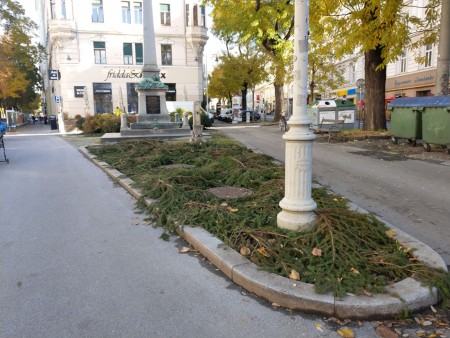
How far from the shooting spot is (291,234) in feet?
13.0

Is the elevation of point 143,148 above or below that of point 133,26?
below

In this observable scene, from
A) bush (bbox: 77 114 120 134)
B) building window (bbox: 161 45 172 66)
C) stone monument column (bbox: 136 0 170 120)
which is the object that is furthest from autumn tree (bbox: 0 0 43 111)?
stone monument column (bbox: 136 0 170 120)

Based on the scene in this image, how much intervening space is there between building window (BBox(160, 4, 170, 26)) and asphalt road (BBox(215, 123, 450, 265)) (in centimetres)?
3087

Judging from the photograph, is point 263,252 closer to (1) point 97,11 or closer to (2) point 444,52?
(2) point 444,52

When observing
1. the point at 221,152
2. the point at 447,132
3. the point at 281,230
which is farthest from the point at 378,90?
the point at 281,230

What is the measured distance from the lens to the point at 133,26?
37.4 meters

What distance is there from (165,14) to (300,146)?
3812cm

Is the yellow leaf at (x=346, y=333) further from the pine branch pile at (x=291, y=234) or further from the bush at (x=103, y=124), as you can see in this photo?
the bush at (x=103, y=124)

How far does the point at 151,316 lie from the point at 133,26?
3842cm

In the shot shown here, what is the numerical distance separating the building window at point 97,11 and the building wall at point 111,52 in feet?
1.19

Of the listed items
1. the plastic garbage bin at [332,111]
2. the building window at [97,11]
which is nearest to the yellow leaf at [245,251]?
the plastic garbage bin at [332,111]

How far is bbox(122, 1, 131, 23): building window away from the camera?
122ft

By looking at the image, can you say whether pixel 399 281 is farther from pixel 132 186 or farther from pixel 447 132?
pixel 447 132

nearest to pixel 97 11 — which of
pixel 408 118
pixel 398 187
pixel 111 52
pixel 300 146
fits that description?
pixel 111 52
